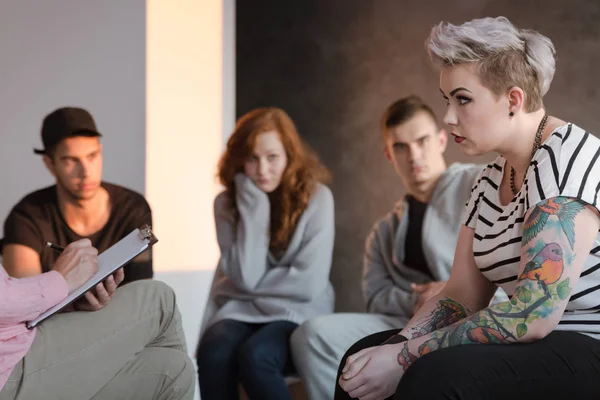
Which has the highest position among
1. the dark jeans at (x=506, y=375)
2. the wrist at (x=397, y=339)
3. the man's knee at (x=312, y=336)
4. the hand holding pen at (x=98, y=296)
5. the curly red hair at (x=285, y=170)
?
the curly red hair at (x=285, y=170)

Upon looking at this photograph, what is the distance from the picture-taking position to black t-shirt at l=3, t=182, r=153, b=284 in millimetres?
2516

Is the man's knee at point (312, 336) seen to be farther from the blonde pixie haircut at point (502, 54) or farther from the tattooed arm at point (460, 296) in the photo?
the blonde pixie haircut at point (502, 54)

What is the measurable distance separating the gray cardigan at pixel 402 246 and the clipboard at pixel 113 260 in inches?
35.9

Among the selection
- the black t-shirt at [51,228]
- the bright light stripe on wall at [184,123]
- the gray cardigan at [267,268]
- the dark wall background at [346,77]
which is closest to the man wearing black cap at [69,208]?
the black t-shirt at [51,228]

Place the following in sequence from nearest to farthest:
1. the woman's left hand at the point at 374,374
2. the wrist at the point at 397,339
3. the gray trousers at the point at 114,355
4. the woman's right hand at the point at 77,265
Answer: the woman's left hand at the point at 374,374
the wrist at the point at 397,339
the gray trousers at the point at 114,355
the woman's right hand at the point at 77,265

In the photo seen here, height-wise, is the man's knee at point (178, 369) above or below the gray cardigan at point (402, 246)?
below

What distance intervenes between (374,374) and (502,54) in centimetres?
59

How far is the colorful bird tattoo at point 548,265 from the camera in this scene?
119cm

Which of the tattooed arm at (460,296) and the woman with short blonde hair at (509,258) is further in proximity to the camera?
the tattooed arm at (460,296)

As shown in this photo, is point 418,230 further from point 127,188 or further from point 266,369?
point 127,188

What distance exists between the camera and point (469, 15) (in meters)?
2.70

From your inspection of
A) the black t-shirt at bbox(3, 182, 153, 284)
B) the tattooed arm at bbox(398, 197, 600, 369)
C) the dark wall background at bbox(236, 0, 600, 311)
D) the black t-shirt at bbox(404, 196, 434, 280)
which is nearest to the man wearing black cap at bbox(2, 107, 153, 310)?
the black t-shirt at bbox(3, 182, 153, 284)

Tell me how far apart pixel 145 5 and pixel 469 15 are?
1.15 metres

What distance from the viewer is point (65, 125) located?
8.60ft
